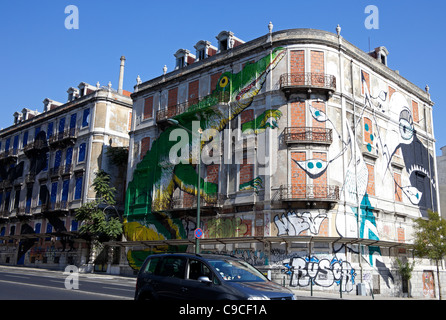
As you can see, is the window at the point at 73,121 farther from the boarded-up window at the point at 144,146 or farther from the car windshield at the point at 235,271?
the car windshield at the point at 235,271

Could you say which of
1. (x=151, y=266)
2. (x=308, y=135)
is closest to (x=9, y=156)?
(x=308, y=135)

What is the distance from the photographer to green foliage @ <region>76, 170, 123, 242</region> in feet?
125

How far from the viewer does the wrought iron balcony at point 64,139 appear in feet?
152

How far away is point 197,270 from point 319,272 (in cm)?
1961

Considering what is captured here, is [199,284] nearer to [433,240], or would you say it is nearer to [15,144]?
[433,240]

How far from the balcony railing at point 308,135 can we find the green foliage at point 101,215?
17.6 m

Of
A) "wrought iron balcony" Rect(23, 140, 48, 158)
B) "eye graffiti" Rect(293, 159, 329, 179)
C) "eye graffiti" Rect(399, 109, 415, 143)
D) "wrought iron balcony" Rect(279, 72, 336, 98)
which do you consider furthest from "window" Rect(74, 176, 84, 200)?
"eye graffiti" Rect(399, 109, 415, 143)

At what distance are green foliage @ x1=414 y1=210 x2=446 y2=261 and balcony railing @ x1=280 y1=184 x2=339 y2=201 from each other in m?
6.55

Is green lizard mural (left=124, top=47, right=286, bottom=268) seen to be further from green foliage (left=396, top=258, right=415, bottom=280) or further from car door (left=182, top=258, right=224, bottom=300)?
car door (left=182, top=258, right=224, bottom=300)

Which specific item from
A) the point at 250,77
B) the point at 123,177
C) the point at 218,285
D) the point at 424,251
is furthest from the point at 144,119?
the point at 218,285

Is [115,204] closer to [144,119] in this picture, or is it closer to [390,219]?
[144,119]

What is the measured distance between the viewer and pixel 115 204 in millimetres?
42281

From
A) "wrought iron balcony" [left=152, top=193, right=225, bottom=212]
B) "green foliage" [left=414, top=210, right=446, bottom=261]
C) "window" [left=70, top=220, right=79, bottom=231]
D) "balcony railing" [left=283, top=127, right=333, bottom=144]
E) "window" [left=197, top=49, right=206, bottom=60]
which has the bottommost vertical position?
"green foliage" [left=414, top=210, right=446, bottom=261]

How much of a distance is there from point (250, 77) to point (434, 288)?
21.5 meters
